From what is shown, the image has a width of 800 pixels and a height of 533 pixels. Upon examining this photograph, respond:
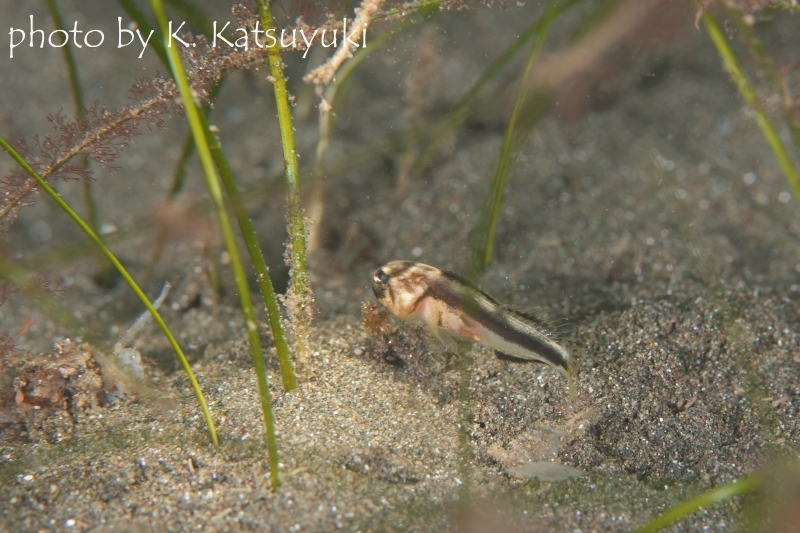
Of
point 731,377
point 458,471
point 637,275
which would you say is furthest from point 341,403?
point 637,275

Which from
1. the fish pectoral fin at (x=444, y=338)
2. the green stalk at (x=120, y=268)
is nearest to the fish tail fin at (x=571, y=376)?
the fish pectoral fin at (x=444, y=338)

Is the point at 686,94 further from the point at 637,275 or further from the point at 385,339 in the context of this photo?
the point at 385,339

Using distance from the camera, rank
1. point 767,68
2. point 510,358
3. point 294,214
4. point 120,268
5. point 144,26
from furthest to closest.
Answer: point 767,68, point 510,358, point 294,214, point 120,268, point 144,26

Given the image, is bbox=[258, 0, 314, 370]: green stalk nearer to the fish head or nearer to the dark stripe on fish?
the fish head

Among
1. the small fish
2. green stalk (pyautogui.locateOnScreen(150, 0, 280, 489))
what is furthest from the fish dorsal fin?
green stalk (pyautogui.locateOnScreen(150, 0, 280, 489))

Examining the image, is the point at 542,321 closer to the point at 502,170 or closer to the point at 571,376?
the point at 571,376

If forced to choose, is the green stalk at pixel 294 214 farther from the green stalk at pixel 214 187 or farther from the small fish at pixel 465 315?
the green stalk at pixel 214 187

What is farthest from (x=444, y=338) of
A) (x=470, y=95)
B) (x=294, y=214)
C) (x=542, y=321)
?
(x=470, y=95)
